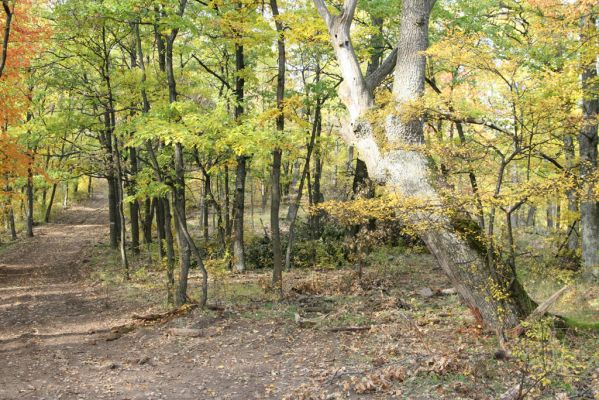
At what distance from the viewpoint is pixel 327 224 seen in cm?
1953

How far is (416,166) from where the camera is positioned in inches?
296

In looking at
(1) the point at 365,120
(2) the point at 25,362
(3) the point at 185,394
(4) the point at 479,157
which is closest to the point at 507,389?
(4) the point at 479,157

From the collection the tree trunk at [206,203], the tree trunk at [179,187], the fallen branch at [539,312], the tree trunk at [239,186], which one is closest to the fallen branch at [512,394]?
the fallen branch at [539,312]

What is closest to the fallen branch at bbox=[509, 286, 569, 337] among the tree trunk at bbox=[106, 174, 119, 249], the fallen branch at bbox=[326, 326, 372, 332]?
the fallen branch at bbox=[326, 326, 372, 332]

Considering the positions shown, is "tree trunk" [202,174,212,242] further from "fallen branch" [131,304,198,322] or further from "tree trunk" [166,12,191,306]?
"fallen branch" [131,304,198,322]

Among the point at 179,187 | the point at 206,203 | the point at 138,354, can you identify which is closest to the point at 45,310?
the point at 179,187

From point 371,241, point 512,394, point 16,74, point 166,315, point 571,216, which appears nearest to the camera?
point 512,394

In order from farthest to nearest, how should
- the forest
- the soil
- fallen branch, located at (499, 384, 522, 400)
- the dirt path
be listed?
the dirt path → the forest → the soil → fallen branch, located at (499, 384, 522, 400)

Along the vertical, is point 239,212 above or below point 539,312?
above

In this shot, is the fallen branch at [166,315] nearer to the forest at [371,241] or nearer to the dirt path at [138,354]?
the forest at [371,241]

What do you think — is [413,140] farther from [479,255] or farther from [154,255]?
[154,255]

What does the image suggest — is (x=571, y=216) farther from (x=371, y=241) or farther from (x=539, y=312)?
(x=539, y=312)

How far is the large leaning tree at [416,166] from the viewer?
6.88 metres

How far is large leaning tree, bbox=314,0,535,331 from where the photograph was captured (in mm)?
6883
